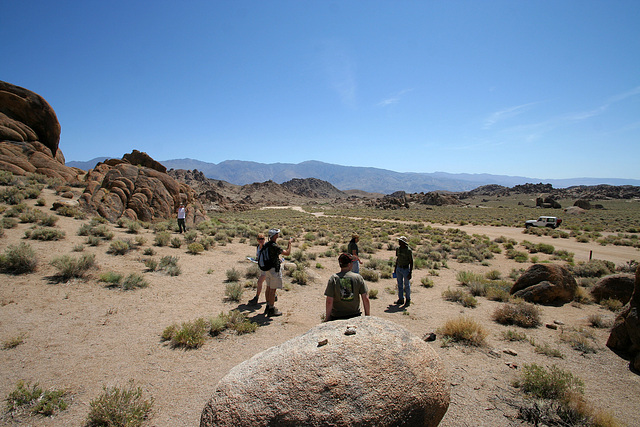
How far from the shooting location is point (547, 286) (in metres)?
8.81

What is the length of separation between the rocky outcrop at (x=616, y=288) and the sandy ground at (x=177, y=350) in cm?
57

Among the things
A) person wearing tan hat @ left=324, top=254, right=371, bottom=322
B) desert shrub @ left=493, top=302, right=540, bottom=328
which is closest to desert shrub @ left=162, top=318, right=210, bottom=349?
person wearing tan hat @ left=324, top=254, right=371, bottom=322

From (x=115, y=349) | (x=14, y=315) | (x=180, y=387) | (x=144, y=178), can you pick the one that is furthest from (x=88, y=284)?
(x=144, y=178)

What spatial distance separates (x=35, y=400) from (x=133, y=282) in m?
4.87

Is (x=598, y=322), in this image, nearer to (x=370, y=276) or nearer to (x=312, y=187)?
Result: (x=370, y=276)

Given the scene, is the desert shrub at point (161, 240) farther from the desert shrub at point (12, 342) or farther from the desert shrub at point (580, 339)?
the desert shrub at point (580, 339)

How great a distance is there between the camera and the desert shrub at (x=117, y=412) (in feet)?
11.9

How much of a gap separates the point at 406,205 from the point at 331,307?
236 ft

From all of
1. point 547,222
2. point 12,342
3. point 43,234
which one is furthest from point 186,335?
point 547,222

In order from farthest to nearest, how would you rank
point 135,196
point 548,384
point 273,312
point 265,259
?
1. point 135,196
2. point 273,312
3. point 265,259
4. point 548,384

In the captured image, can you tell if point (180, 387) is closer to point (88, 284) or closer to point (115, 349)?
point (115, 349)

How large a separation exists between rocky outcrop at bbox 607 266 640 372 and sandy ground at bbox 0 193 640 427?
24cm

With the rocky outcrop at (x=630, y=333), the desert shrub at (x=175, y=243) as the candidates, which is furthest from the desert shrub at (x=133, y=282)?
the rocky outcrop at (x=630, y=333)

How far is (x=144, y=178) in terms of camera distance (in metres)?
20.3
